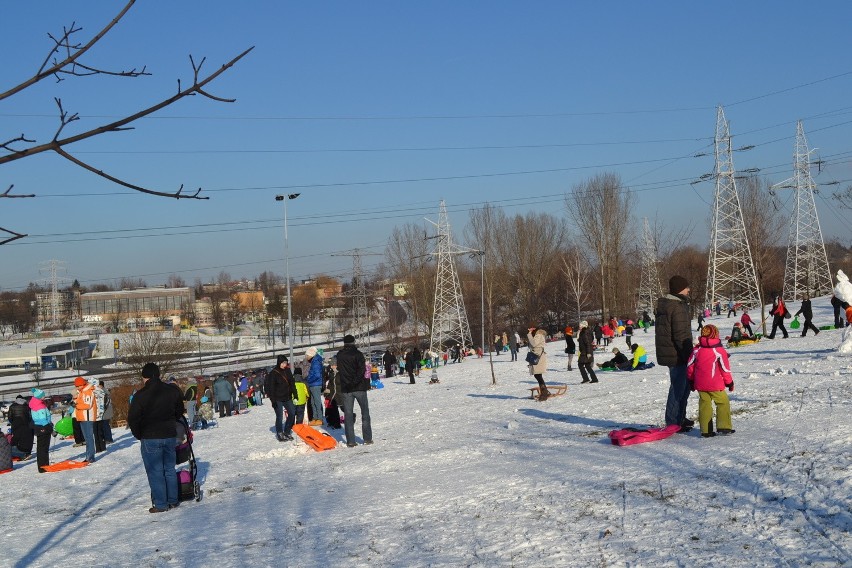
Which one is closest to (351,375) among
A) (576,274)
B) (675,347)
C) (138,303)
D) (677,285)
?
(675,347)

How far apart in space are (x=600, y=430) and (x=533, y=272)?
69.9 meters

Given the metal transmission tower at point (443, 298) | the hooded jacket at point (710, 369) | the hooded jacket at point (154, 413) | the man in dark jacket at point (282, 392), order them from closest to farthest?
the hooded jacket at point (710, 369), the hooded jacket at point (154, 413), the man in dark jacket at point (282, 392), the metal transmission tower at point (443, 298)

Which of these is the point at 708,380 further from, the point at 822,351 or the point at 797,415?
the point at 822,351

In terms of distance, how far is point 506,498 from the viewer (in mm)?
7832

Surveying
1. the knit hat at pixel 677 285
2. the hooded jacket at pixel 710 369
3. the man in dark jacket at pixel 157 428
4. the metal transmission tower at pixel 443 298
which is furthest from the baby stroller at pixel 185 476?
the metal transmission tower at pixel 443 298

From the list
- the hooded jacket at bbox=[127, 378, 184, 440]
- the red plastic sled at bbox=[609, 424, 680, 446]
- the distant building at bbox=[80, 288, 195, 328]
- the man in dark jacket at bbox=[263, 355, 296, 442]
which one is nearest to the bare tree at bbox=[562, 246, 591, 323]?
the man in dark jacket at bbox=[263, 355, 296, 442]

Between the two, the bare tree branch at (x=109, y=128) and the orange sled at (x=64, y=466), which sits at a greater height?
the bare tree branch at (x=109, y=128)

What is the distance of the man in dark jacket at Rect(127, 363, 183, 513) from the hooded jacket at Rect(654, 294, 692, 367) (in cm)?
624

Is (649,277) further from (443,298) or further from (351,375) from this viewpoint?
(351,375)

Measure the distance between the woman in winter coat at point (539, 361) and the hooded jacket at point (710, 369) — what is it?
7369mm

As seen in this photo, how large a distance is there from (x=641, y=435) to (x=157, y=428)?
603 cm

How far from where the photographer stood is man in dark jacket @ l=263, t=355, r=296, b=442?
1535 cm

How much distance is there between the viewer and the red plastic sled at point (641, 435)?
9758mm

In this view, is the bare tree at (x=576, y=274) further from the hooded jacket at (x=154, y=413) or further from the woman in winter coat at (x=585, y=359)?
the hooded jacket at (x=154, y=413)
